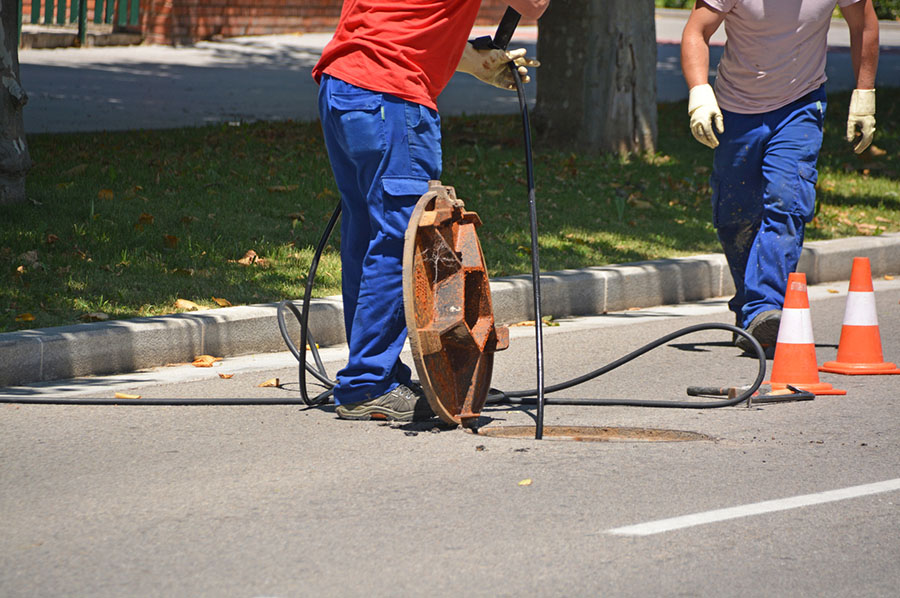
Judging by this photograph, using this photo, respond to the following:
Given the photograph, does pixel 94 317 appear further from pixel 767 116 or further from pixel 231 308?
pixel 767 116

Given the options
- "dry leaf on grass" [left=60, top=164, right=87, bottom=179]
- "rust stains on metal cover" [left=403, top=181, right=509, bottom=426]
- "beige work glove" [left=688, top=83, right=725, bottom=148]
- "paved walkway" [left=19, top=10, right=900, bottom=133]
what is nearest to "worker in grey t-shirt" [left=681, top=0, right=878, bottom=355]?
"beige work glove" [left=688, top=83, right=725, bottom=148]

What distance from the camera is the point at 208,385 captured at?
566 cm

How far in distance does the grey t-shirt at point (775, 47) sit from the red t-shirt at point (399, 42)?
77.5 inches

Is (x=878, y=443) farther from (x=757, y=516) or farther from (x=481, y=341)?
(x=481, y=341)

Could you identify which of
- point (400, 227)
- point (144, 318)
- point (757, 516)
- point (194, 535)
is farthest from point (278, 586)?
point (144, 318)

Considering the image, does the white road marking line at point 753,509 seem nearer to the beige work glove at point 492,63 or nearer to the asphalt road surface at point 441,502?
the asphalt road surface at point 441,502

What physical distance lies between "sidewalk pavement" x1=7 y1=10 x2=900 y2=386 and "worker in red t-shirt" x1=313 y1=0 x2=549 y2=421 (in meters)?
1.54

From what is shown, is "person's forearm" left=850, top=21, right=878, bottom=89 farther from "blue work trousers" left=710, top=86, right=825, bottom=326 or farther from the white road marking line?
the white road marking line

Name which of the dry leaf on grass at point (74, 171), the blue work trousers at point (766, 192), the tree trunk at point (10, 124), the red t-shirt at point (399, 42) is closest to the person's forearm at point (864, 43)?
the blue work trousers at point (766, 192)

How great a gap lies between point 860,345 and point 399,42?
2662mm

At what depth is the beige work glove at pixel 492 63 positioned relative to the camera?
5.02 m

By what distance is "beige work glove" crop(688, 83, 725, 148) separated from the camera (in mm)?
6047

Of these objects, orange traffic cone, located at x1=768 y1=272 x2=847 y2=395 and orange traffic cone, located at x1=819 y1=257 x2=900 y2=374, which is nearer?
orange traffic cone, located at x1=768 y1=272 x2=847 y2=395

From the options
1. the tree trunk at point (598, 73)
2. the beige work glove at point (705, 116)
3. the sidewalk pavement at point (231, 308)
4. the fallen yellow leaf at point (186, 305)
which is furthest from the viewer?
the tree trunk at point (598, 73)
